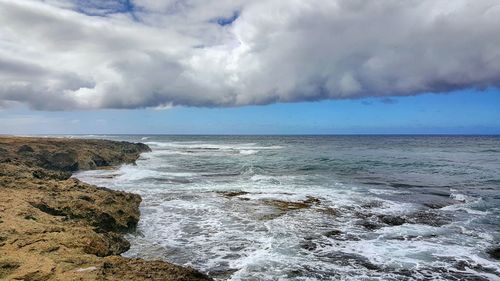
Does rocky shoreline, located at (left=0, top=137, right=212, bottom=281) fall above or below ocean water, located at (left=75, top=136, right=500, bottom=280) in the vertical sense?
above

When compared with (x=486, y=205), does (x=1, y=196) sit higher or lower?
higher

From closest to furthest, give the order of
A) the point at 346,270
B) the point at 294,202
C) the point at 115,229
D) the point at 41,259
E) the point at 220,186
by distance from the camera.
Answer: the point at 41,259 < the point at 346,270 < the point at 115,229 < the point at 294,202 < the point at 220,186

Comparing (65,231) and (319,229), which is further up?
(65,231)

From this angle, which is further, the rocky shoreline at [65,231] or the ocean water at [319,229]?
the ocean water at [319,229]

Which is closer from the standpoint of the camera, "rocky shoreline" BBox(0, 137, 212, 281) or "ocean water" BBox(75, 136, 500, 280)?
"rocky shoreline" BBox(0, 137, 212, 281)

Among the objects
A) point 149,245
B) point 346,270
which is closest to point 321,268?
point 346,270

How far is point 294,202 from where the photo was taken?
18422mm

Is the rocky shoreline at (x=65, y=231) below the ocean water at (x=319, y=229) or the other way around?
the other way around

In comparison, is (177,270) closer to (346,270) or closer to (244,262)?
(244,262)

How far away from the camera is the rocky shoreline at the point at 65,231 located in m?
6.66

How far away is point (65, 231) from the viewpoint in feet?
29.1

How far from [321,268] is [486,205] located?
1401 cm

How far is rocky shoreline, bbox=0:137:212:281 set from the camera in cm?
666

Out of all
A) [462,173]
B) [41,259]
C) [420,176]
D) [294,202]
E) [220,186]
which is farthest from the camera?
[462,173]
